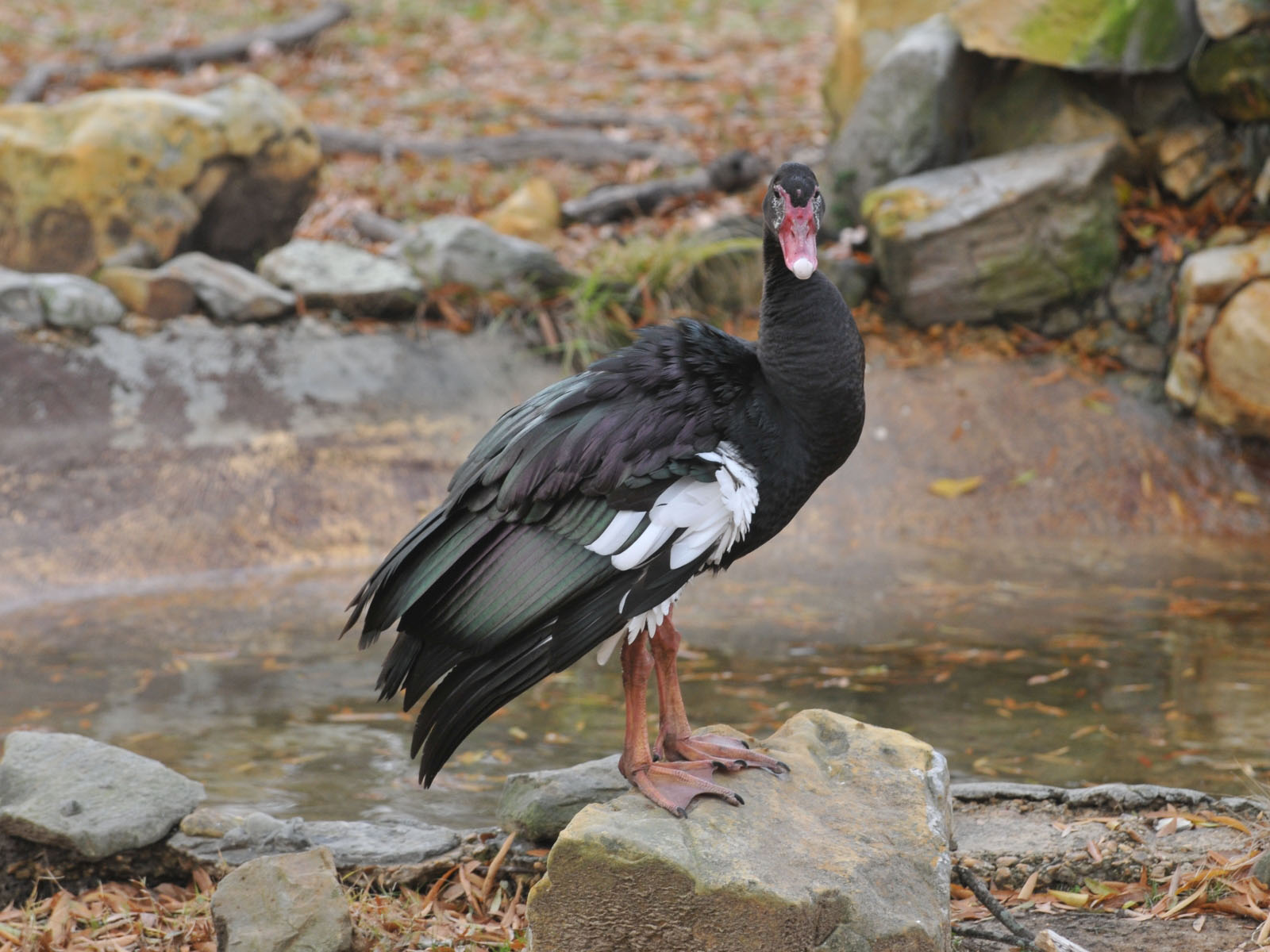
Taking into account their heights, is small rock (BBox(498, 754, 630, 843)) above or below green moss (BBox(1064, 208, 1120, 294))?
below

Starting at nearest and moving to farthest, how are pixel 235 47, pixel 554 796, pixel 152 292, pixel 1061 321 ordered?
pixel 554 796 < pixel 152 292 < pixel 1061 321 < pixel 235 47

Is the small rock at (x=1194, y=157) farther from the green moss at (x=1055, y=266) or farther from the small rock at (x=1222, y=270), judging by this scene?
the small rock at (x=1222, y=270)

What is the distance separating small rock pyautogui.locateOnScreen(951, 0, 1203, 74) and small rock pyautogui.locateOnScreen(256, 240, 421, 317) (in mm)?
Result: 3777

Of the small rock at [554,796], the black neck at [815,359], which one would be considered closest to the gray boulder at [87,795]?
the small rock at [554,796]

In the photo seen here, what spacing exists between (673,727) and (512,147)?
8143 millimetres

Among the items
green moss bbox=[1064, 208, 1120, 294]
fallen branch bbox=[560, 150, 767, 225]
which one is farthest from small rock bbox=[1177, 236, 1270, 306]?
fallen branch bbox=[560, 150, 767, 225]

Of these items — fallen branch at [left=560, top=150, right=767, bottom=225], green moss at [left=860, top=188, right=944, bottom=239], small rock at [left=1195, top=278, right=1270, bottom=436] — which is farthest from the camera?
fallen branch at [left=560, top=150, right=767, bottom=225]

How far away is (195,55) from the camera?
41.3ft

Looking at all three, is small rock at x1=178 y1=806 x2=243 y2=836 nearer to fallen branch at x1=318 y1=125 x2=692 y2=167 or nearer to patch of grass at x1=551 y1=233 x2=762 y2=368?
patch of grass at x1=551 y1=233 x2=762 y2=368

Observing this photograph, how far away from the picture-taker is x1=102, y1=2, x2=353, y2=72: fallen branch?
1242 cm

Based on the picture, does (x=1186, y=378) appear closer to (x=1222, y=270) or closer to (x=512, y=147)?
(x=1222, y=270)

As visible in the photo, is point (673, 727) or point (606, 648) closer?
point (606, 648)

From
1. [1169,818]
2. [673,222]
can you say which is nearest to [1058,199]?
[673,222]

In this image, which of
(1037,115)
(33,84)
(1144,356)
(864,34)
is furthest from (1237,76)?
(33,84)
